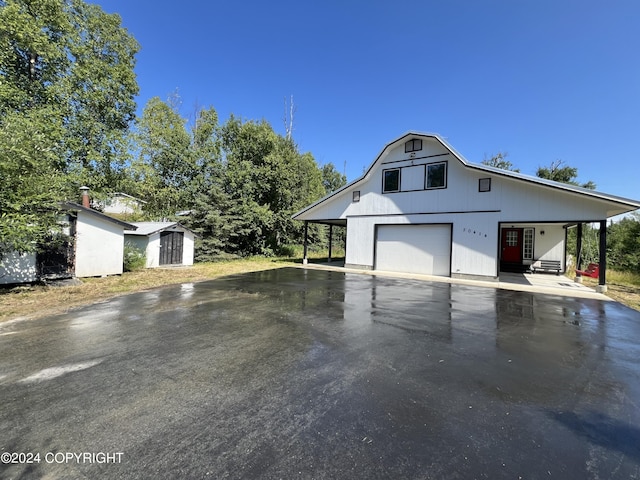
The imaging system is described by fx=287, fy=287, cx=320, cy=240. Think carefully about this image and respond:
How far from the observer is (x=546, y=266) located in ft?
48.7

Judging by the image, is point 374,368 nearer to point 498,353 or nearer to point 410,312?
point 498,353

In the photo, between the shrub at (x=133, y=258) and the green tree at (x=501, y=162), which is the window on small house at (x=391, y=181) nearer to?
the shrub at (x=133, y=258)

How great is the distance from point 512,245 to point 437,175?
678 cm

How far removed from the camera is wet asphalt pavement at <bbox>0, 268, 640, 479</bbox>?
202 cm

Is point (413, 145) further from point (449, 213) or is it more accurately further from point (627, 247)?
point (627, 247)

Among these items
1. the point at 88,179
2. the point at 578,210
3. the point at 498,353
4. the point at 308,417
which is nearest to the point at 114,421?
the point at 308,417

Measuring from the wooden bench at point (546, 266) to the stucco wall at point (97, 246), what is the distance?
19.9 meters

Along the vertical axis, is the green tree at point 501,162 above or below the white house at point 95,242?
above

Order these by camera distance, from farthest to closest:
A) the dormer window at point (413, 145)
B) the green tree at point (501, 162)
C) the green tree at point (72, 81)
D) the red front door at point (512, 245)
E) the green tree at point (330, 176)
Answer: the green tree at point (330, 176) → the green tree at point (501, 162) → the red front door at point (512, 245) → the green tree at point (72, 81) → the dormer window at point (413, 145)

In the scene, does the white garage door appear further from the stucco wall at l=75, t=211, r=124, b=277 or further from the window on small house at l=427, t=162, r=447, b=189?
the stucco wall at l=75, t=211, r=124, b=277

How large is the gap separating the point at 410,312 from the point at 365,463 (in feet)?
15.8

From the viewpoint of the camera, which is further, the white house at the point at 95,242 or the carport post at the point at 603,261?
the white house at the point at 95,242

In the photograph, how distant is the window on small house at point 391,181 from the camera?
14.4 meters

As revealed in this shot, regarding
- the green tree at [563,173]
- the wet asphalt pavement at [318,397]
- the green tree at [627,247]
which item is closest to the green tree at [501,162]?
the green tree at [563,173]
